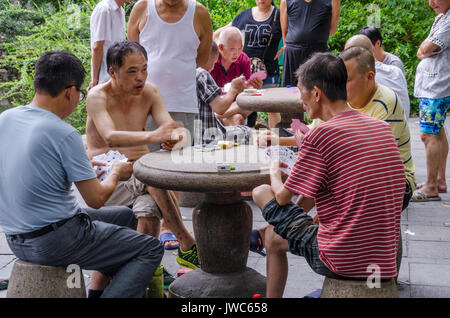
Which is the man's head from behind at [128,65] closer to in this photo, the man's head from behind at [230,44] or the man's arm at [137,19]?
the man's arm at [137,19]

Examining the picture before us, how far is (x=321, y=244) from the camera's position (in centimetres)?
266

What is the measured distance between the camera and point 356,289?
2.62m

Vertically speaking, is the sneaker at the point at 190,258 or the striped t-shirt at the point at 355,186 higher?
the striped t-shirt at the point at 355,186

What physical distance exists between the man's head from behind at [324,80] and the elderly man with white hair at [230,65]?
2.86m

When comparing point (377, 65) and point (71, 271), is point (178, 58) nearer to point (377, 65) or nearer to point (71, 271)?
point (377, 65)

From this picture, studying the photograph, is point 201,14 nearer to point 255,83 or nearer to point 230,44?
point 255,83

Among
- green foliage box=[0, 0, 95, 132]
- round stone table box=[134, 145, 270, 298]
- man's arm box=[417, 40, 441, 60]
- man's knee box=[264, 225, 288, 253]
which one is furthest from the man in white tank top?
green foliage box=[0, 0, 95, 132]

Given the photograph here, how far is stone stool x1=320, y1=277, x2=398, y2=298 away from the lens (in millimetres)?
2621

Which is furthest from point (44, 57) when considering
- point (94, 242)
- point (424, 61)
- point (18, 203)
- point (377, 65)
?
point (424, 61)

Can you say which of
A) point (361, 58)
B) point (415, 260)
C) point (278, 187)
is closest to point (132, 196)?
point (278, 187)

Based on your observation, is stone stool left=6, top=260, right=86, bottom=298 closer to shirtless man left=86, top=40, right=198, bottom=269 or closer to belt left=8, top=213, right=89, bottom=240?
belt left=8, top=213, right=89, bottom=240

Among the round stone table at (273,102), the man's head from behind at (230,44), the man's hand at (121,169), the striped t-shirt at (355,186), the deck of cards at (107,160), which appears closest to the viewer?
the striped t-shirt at (355,186)

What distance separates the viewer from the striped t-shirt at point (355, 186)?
8.32ft

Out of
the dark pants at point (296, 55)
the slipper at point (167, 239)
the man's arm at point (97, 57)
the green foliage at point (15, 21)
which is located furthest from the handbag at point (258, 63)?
the green foliage at point (15, 21)
